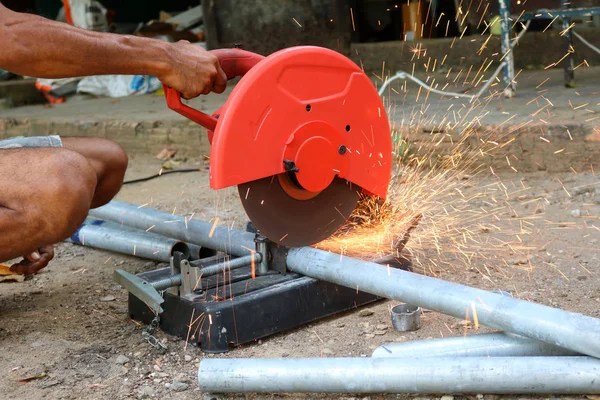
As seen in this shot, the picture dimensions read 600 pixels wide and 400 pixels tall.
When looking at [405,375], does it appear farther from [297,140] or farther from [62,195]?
[62,195]

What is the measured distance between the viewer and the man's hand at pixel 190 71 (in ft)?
8.09

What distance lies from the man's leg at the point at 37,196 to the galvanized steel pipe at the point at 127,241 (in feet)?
2.49

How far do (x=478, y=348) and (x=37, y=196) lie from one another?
1386mm

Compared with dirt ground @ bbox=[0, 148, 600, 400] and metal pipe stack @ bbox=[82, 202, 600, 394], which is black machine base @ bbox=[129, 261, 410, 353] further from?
metal pipe stack @ bbox=[82, 202, 600, 394]

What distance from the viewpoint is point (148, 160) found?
5.75 meters

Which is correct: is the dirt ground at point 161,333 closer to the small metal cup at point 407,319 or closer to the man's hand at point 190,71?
the small metal cup at point 407,319

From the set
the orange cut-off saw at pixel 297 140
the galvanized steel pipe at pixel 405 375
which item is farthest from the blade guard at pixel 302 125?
the galvanized steel pipe at pixel 405 375

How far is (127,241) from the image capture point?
3527 millimetres

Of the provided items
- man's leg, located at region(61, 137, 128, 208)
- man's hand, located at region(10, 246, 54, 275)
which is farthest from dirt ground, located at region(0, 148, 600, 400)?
man's leg, located at region(61, 137, 128, 208)

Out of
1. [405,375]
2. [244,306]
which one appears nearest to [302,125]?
[244,306]

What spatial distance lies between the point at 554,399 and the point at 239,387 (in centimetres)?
83

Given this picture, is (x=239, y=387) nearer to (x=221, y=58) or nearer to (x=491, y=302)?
(x=491, y=302)

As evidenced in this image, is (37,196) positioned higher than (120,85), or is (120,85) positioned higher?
(37,196)

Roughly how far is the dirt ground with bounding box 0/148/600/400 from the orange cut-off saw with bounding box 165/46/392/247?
40 cm
